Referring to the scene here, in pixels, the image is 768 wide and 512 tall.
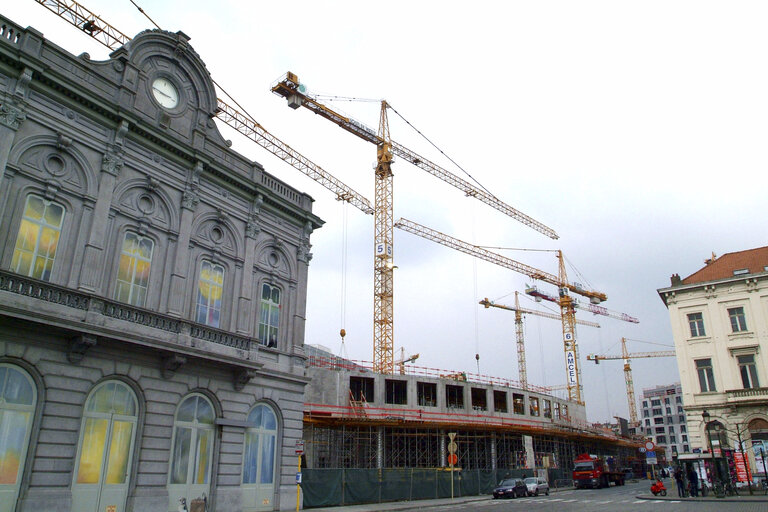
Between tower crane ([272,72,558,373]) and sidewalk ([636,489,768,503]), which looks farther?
tower crane ([272,72,558,373])

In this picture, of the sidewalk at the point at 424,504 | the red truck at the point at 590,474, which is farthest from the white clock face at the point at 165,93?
the red truck at the point at 590,474

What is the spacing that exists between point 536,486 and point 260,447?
79.3 ft

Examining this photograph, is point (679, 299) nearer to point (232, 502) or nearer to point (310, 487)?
point (310, 487)

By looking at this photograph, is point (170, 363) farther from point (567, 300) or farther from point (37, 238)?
point (567, 300)

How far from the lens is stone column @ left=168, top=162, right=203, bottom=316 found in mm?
20719

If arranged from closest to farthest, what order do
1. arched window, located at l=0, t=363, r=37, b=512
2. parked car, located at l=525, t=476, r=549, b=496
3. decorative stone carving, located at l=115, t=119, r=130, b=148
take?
arched window, located at l=0, t=363, r=37, b=512 < decorative stone carving, located at l=115, t=119, r=130, b=148 < parked car, located at l=525, t=476, r=549, b=496

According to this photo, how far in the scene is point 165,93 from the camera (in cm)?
2245

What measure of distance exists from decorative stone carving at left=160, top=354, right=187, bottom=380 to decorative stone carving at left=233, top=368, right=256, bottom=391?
2812mm

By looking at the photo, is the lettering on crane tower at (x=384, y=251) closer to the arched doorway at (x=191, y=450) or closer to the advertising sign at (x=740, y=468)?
the advertising sign at (x=740, y=468)

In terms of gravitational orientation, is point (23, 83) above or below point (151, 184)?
above

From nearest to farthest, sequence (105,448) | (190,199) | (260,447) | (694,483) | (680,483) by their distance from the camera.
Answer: (105,448) < (190,199) < (260,447) < (694,483) < (680,483)

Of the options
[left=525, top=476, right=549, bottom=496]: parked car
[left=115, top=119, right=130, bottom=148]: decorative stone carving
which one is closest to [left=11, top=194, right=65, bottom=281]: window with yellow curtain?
[left=115, top=119, right=130, bottom=148]: decorative stone carving

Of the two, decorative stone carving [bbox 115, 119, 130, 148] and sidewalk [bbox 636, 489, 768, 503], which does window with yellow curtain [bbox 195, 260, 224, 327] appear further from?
sidewalk [bbox 636, 489, 768, 503]

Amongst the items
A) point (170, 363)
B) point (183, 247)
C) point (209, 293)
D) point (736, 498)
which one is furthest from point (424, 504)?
point (183, 247)
